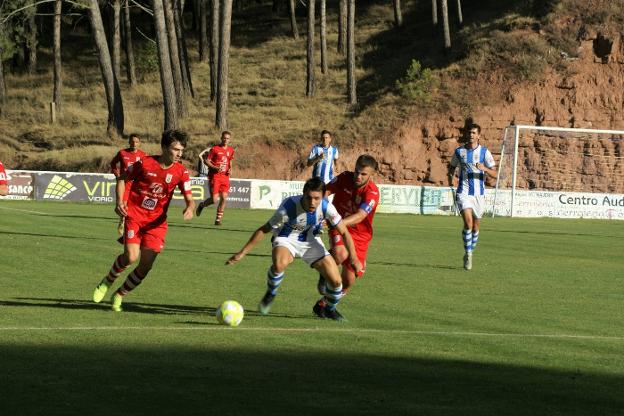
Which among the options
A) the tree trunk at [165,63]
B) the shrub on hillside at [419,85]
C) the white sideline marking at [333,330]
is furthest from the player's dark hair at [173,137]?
the shrub on hillside at [419,85]

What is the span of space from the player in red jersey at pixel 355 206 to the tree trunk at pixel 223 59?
117ft

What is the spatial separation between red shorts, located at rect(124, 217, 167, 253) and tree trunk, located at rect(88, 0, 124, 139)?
40.8m

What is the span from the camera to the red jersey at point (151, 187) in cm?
1264

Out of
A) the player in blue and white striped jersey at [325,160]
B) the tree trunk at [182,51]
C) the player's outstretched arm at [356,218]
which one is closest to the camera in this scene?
the player's outstretched arm at [356,218]

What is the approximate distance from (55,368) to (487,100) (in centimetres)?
5292

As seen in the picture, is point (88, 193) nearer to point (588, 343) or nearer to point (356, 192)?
→ point (356, 192)

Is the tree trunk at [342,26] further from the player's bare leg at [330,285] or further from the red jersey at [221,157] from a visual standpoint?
the player's bare leg at [330,285]

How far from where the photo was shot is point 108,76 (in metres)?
56.0

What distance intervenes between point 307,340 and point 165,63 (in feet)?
124

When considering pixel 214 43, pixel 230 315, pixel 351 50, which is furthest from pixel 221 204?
pixel 214 43

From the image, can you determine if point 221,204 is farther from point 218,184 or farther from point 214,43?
point 214,43

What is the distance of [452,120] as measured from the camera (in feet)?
197

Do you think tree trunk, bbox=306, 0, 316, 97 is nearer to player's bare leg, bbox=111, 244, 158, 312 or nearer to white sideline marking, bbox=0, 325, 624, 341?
player's bare leg, bbox=111, 244, 158, 312

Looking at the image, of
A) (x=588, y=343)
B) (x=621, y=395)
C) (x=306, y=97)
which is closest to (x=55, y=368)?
(x=621, y=395)
